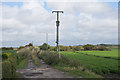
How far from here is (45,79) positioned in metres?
10.5

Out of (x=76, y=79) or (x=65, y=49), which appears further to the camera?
(x=65, y=49)

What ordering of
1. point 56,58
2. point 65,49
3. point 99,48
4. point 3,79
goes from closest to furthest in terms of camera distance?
point 3,79
point 56,58
point 99,48
point 65,49

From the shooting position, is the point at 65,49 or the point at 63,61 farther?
the point at 65,49

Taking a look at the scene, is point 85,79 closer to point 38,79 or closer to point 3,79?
point 38,79

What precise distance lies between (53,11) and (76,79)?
1447 cm

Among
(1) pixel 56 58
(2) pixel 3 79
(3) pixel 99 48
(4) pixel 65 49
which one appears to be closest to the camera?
(2) pixel 3 79

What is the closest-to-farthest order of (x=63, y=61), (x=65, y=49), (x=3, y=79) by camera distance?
(x=3, y=79) < (x=63, y=61) < (x=65, y=49)

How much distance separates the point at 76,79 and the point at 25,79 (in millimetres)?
3667

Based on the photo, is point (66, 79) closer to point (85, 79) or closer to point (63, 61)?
point (85, 79)

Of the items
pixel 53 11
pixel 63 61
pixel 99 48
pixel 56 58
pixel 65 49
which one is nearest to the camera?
pixel 63 61

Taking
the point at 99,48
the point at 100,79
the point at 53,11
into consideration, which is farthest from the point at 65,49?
the point at 100,79

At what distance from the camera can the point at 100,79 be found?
10.5 m

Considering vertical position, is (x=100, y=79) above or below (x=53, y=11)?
below

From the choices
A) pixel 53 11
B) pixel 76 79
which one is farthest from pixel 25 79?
pixel 53 11
